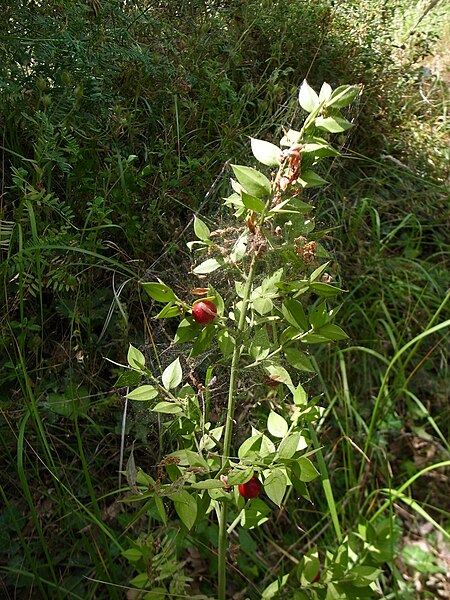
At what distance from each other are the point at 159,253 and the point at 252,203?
0.83 m

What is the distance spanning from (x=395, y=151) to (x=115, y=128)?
1.20m

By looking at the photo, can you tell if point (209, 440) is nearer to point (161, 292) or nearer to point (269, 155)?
point (161, 292)

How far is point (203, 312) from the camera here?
0.79 m

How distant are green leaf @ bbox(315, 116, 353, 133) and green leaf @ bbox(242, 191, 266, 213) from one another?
113 mm

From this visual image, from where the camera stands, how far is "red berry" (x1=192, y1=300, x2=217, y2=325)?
791 mm

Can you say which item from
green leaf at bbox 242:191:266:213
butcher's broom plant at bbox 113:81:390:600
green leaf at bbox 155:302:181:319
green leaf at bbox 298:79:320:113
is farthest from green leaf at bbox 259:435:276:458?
green leaf at bbox 298:79:320:113

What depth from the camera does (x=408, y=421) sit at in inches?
75.5

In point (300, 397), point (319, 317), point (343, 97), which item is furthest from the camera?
point (300, 397)

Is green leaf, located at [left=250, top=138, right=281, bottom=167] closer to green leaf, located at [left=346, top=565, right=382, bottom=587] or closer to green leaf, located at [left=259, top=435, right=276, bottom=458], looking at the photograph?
green leaf, located at [left=259, top=435, right=276, bottom=458]

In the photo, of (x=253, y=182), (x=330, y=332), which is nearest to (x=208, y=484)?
(x=330, y=332)

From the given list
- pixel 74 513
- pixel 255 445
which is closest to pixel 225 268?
pixel 255 445

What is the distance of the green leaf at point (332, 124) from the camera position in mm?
729

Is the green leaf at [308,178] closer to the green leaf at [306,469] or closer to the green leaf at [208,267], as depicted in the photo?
the green leaf at [208,267]

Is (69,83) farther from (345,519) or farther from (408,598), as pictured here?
(408,598)
